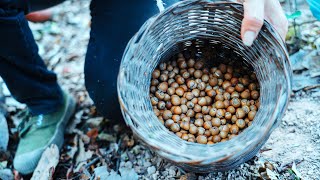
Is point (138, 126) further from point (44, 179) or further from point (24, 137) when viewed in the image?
point (24, 137)

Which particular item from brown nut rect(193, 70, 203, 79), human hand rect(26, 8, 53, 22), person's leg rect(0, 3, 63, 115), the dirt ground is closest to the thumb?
brown nut rect(193, 70, 203, 79)

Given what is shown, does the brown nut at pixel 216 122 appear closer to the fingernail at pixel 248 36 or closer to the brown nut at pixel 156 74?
the brown nut at pixel 156 74

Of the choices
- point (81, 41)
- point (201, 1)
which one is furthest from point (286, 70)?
point (81, 41)

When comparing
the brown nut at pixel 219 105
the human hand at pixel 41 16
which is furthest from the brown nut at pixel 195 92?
the human hand at pixel 41 16

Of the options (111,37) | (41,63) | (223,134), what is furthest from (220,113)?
(41,63)

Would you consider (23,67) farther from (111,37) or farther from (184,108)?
(184,108)
